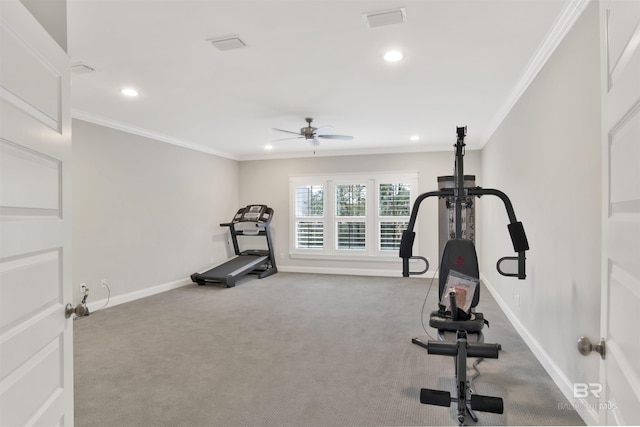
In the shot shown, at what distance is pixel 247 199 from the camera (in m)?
7.79

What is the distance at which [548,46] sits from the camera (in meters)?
2.60

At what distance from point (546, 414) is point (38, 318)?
2567 millimetres

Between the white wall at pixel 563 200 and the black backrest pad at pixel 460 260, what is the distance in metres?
Answer: 0.56

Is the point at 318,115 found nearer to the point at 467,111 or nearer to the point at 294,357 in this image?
the point at 467,111

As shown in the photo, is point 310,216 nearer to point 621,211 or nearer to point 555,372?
point 555,372

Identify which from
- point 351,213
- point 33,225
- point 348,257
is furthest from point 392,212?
point 33,225

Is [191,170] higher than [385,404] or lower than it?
higher

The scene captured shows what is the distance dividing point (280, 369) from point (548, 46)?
3.11 m

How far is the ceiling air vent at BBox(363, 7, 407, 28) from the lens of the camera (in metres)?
2.23

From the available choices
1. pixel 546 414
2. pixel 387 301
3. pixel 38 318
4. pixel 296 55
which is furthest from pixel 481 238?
pixel 38 318

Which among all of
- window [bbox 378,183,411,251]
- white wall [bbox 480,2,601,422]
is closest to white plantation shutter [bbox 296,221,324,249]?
window [bbox 378,183,411,251]

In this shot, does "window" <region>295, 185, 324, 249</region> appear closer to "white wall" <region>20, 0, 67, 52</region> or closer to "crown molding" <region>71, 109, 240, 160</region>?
"crown molding" <region>71, 109, 240, 160</region>

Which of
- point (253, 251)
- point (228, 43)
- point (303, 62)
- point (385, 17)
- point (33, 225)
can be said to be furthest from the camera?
point (253, 251)

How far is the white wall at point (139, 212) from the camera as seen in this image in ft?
14.6
